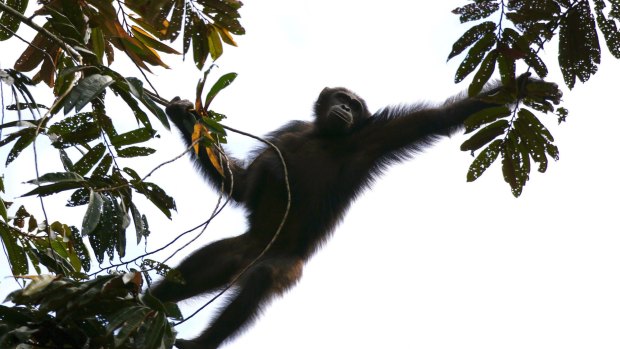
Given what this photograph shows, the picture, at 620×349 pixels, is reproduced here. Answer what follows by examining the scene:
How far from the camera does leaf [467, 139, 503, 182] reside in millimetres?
5660

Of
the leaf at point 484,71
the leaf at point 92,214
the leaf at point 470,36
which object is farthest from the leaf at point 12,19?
the leaf at point 484,71

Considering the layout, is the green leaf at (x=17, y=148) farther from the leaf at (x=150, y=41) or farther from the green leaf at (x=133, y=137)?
the leaf at (x=150, y=41)

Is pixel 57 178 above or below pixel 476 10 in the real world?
below

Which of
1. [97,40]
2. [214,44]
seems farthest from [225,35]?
[97,40]

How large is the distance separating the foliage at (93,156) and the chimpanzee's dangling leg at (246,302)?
158 cm

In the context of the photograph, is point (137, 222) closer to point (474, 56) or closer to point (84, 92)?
point (84, 92)

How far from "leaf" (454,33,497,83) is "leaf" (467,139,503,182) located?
64cm

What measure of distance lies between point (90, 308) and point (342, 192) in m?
4.43

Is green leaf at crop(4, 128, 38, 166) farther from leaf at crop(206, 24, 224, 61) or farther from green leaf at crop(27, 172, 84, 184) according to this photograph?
leaf at crop(206, 24, 224, 61)

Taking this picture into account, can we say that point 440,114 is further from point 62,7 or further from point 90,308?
point 90,308

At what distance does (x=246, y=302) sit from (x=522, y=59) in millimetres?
3264

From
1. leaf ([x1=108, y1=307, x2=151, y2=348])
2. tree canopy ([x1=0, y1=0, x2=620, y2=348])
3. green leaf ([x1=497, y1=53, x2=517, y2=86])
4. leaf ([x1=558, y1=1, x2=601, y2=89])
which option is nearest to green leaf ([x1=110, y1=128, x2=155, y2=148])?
tree canopy ([x1=0, y1=0, x2=620, y2=348])

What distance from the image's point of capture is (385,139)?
8.42 meters

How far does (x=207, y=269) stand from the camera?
7.74 meters
